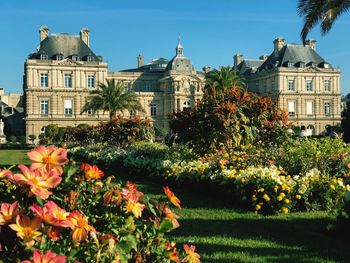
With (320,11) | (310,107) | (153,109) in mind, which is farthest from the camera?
(310,107)

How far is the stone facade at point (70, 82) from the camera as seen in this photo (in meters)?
59.1

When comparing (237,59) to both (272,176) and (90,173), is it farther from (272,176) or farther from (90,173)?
(90,173)

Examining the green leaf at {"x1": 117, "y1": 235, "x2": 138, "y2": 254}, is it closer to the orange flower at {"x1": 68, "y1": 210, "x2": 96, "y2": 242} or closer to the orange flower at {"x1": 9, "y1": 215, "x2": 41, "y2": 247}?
the orange flower at {"x1": 68, "y1": 210, "x2": 96, "y2": 242}

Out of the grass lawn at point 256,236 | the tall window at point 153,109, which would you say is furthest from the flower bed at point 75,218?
the tall window at point 153,109

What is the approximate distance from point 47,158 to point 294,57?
65963mm

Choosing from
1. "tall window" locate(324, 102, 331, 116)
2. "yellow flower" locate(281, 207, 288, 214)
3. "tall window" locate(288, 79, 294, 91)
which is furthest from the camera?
"tall window" locate(324, 102, 331, 116)

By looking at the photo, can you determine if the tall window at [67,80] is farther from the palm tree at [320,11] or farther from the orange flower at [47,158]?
the orange flower at [47,158]

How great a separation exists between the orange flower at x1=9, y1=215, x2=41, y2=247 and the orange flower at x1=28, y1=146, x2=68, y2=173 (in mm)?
444

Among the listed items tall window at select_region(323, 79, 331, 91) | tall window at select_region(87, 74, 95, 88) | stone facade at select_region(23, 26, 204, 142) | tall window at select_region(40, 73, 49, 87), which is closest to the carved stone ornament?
stone facade at select_region(23, 26, 204, 142)

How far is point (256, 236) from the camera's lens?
6.21 m

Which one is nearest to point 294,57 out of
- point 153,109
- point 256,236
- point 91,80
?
point 153,109

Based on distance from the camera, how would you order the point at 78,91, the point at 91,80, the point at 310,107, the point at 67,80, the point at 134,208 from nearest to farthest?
the point at 134,208
the point at 67,80
the point at 78,91
the point at 91,80
the point at 310,107

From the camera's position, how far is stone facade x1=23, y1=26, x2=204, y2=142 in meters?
59.1

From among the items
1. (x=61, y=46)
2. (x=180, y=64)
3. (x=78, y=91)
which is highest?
(x=61, y=46)
